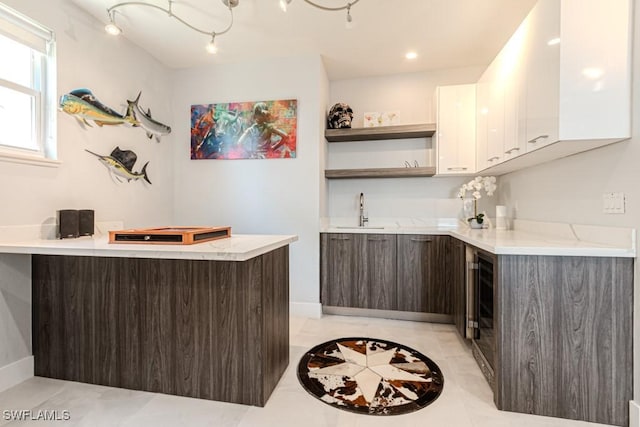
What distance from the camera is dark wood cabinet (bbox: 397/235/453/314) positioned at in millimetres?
2949

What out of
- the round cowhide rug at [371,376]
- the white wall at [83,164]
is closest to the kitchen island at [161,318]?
the white wall at [83,164]

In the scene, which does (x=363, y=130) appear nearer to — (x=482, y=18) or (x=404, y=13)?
(x=404, y=13)

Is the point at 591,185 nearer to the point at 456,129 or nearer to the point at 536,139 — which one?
the point at 536,139

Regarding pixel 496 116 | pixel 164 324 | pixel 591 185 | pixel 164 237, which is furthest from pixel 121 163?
pixel 591 185

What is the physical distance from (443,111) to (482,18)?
842mm

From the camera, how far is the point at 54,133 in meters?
2.21

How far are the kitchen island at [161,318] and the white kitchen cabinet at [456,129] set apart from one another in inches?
82.3

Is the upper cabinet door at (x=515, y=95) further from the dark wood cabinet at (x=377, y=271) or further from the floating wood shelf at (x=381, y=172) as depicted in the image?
the dark wood cabinet at (x=377, y=271)

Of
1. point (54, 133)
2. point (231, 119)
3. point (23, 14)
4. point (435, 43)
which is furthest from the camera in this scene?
point (231, 119)

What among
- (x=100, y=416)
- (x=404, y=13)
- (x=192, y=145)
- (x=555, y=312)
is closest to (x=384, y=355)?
(x=555, y=312)

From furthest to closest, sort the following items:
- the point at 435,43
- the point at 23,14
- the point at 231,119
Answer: the point at 231,119
the point at 435,43
the point at 23,14

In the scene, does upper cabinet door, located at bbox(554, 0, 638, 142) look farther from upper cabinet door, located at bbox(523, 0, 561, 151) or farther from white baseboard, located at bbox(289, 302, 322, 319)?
white baseboard, located at bbox(289, 302, 322, 319)

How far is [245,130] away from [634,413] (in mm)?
3547

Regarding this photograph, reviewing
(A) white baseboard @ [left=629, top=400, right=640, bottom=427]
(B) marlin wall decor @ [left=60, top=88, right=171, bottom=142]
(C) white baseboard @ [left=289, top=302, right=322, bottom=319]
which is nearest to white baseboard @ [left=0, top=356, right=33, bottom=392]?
(B) marlin wall decor @ [left=60, top=88, right=171, bottom=142]
